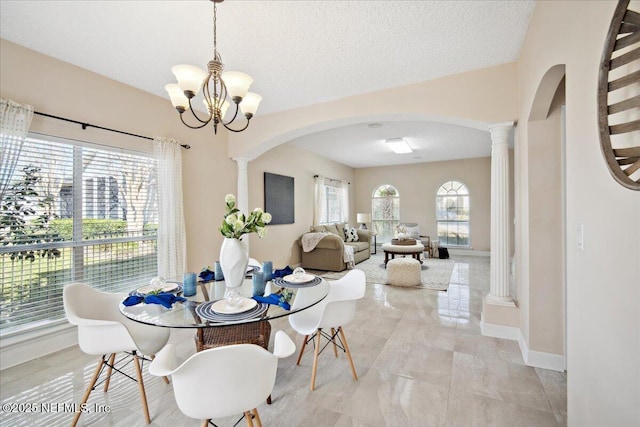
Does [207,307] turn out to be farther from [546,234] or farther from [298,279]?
[546,234]

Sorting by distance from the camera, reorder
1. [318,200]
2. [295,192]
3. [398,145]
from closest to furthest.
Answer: [398,145], [295,192], [318,200]

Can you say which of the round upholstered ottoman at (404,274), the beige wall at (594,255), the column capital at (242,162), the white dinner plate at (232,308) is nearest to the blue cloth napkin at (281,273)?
the white dinner plate at (232,308)

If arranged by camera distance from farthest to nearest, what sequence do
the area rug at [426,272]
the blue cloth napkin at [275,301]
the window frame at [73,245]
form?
the area rug at [426,272], the window frame at [73,245], the blue cloth napkin at [275,301]

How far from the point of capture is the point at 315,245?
5.95m

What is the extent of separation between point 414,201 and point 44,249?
26.7ft

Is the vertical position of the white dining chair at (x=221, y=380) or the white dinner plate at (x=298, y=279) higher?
the white dinner plate at (x=298, y=279)

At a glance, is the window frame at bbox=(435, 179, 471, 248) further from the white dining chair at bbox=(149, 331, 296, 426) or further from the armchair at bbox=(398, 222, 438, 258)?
the white dining chair at bbox=(149, 331, 296, 426)

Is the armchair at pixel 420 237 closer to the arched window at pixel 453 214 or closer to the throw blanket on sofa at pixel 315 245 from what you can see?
the arched window at pixel 453 214

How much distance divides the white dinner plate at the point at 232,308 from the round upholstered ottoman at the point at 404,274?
357 centimetres

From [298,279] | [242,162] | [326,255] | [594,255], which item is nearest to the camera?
[594,255]

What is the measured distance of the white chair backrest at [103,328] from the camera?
1678 mm

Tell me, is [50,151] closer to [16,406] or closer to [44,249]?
[44,249]

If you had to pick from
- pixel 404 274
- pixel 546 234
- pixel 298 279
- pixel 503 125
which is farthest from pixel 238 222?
pixel 404 274

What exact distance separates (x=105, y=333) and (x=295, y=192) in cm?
471
